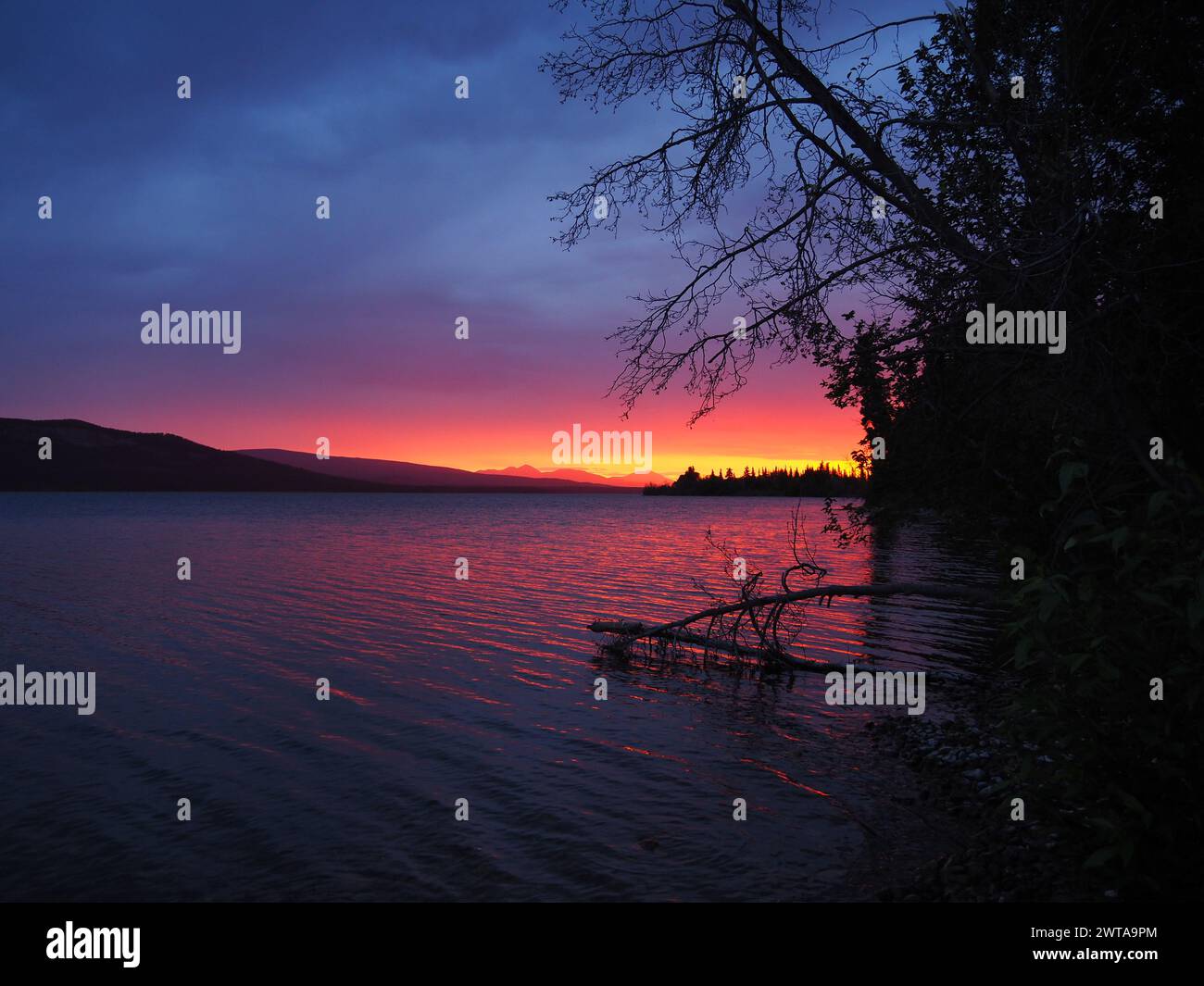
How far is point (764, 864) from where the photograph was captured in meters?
9.27

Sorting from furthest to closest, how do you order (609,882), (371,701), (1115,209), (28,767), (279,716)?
(371,701)
(279,716)
(28,767)
(1115,209)
(609,882)

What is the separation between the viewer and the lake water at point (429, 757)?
9078mm

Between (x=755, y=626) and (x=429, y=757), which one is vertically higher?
(x=755, y=626)

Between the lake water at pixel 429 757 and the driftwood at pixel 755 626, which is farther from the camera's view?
the driftwood at pixel 755 626

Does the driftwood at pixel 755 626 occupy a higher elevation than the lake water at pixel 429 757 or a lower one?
higher

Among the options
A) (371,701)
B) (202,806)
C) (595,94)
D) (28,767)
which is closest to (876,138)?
(595,94)

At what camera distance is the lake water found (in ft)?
29.8

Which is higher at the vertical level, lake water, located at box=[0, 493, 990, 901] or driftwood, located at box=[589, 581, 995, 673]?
driftwood, located at box=[589, 581, 995, 673]

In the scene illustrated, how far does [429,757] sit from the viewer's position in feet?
43.4

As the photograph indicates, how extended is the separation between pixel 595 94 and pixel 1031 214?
19.6ft

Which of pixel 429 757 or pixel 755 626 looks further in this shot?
pixel 755 626

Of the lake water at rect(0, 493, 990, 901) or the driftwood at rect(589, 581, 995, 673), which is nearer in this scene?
the lake water at rect(0, 493, 990, 901)
